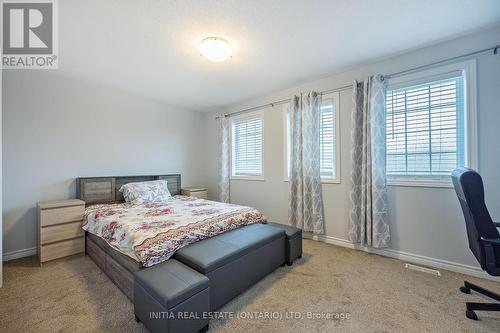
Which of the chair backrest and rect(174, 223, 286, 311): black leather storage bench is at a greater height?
the chair backrest

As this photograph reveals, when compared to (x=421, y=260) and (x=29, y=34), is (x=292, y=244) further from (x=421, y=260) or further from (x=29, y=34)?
(x=29, y=34)

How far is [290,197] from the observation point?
3420 mm

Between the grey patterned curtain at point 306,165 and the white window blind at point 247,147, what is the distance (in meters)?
0.82

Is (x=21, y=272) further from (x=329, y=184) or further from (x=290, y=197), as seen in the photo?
(x=329, y=184)

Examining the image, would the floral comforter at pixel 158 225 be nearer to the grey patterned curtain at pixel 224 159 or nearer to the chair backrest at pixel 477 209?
the grey patterned curtain at pixel 224 159

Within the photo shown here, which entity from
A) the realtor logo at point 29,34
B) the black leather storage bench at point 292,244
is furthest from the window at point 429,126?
the realtor logo at point 29,34

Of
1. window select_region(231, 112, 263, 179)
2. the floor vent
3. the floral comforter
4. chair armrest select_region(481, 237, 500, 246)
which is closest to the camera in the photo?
chair armrest select_region(481, 237, 500, 246)

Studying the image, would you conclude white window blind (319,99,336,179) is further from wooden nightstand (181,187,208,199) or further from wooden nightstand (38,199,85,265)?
wooden nightstand (38,199,85,265)

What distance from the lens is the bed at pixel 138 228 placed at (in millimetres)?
1775

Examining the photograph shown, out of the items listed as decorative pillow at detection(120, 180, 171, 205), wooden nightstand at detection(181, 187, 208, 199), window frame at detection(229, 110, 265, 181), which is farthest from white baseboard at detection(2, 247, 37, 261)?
window frame at detection(229, 110, 265, 181)

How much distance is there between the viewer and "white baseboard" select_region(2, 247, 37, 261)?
8.55 ft

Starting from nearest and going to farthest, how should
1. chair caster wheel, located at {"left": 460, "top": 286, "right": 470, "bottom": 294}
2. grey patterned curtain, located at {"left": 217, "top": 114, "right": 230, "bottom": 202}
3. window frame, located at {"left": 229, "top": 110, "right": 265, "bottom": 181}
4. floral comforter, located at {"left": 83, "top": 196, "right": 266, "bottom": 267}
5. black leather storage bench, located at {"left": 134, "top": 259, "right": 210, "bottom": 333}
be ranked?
black leather storage bench, located at {"left": 134, "top": 259, "right": 210, "bottom": 333} < floral comforter, located at {"left": 83, "top": 196, "right": 266, "bottom": 267} < chair caster wheel, located at {"left": 460, "top": 286, "right": 470, "bottom": 294} < window frame, located at {"left": 229, "top": 110, "right": 265, "bottom": 181} < grey patterned curtain, located at {"left": 217, "top": 114, "right": 230, "bottom": 202}

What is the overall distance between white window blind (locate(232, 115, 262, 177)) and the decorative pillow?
1537mm

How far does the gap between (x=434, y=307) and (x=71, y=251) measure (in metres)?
3.97
